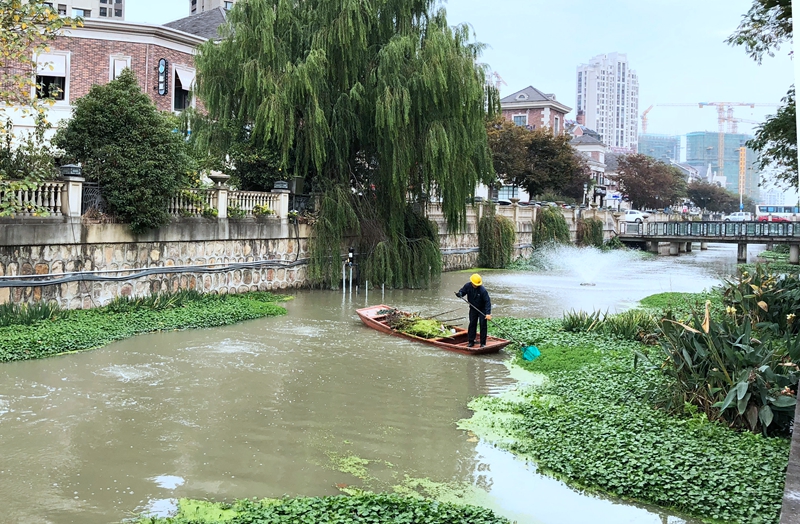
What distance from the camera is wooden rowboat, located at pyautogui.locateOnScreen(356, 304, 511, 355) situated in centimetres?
1370

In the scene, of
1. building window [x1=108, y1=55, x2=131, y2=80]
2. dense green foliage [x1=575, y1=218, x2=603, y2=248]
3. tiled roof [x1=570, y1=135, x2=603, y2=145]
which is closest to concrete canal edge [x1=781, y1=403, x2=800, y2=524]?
building window [x1=108, y1=55, x2=131, y2=80]

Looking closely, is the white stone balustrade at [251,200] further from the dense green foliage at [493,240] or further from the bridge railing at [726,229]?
the bridge railing at [726,229]

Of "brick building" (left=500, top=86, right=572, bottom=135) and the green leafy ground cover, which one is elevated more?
"brick building" (left=500, top=86, right=572, bottom=135)

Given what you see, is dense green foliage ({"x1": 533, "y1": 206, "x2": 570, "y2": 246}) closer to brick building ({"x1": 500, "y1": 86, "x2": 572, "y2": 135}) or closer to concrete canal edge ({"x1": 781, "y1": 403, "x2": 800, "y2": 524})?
concrete canal edge ({"x1": 781, "y1": 403, "x2": 800, "y2": 524})

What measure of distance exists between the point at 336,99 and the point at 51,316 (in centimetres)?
1122

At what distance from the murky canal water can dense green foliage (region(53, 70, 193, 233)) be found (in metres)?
3.63

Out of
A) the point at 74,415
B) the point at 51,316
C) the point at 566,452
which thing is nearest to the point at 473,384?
the point at 566,452

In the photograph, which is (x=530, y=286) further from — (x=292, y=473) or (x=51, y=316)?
(x=292, y=473)

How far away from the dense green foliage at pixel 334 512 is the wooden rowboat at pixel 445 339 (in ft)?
23.5

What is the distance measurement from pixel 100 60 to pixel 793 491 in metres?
30.1

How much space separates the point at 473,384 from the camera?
11.7 meters

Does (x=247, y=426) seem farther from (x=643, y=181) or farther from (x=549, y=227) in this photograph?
(x=643, y=181)

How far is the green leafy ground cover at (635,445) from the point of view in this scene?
22.0 feet


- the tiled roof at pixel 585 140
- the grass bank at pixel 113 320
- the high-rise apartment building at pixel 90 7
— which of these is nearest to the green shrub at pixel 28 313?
the grass bank at pixel 113 320
